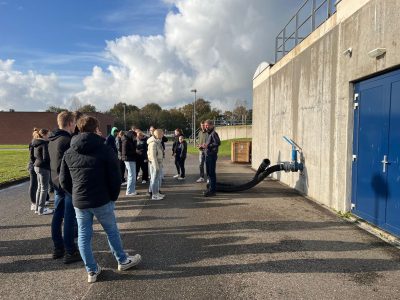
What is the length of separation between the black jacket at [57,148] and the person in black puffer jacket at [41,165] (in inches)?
84.4

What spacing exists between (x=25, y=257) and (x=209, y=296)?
278cm

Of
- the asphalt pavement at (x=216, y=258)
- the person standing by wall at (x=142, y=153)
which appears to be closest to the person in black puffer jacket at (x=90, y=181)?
the asphalt pavement at (x=216, y=258)

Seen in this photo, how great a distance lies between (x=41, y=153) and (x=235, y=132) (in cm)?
3742

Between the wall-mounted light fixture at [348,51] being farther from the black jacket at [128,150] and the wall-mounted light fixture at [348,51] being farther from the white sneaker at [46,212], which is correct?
the white sneaker at [46,212]

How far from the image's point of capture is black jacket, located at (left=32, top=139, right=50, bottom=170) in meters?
6.85

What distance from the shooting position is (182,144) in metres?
12.6

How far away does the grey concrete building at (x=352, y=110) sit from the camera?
5461 millimetres

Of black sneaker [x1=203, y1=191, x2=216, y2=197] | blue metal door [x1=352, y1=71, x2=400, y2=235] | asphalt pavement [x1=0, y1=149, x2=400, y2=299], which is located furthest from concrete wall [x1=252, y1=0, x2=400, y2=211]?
black sneaker [x1=203, y1=191, x2=216, y2=197]

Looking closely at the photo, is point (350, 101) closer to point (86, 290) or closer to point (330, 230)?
point (330, 230)

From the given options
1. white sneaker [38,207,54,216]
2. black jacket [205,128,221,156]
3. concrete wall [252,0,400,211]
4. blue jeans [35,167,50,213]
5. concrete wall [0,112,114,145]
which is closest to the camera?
concrete wall [252,0,400,211]

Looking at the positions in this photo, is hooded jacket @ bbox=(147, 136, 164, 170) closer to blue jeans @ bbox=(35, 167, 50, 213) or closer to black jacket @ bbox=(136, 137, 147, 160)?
blue jeans @ bbox=(35, 167, 50, 213)

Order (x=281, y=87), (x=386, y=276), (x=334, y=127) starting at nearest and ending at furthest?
(x=386, y=276) → (x=334, y=127) → (x=281, y=87)

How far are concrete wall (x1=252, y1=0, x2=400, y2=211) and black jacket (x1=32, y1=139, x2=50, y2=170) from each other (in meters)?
5.84

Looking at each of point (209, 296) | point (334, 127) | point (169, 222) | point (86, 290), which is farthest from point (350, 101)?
point (86, 290)
